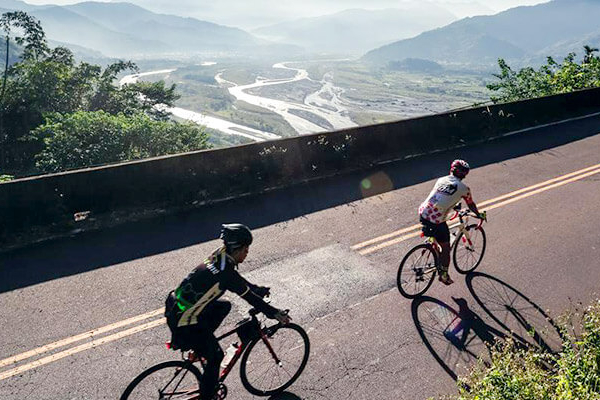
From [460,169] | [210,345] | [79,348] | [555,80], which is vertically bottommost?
[79,348]

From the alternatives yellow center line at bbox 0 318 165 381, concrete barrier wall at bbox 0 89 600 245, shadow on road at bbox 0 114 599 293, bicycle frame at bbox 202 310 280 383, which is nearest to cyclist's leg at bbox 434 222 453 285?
bicycle frame at bbox 202 310 280 383

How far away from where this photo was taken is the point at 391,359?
5.35 meters

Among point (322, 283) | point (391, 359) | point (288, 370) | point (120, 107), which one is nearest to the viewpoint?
point (288, 370)

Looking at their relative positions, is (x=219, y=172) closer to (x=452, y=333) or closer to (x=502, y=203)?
(x=452, y=333)

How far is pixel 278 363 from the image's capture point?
190 inches

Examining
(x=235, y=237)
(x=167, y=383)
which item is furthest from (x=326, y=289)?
(x=235, y=237)

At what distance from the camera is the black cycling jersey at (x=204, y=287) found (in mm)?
3844

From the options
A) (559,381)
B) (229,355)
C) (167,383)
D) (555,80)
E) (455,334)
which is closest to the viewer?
(559,381)

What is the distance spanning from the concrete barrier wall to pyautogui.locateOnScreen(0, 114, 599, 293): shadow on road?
0.45 metres

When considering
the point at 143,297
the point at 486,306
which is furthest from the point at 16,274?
the point at 486,306

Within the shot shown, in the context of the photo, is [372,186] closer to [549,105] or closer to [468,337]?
[468,337]

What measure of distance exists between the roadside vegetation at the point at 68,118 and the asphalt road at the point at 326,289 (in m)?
10.5

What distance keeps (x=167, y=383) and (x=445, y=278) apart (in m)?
4.63

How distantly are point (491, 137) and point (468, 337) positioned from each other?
1233 cm
